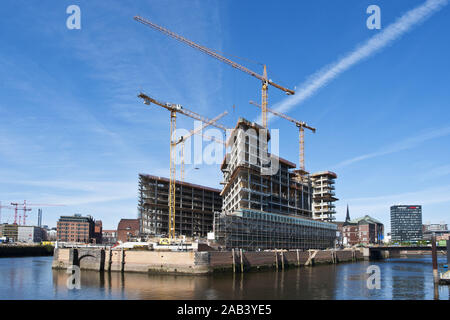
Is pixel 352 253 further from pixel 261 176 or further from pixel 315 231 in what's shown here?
pixel 261 176

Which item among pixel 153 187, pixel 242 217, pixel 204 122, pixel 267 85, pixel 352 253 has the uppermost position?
pixel 267 85

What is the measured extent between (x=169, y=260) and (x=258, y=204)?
6820cm

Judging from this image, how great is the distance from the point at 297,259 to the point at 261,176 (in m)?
41.2

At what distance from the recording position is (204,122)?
184000 millimetres

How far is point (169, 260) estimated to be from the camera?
315 ft

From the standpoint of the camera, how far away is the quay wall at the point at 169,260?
304 ft

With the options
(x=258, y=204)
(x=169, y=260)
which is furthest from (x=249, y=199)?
(x=169, y=260)

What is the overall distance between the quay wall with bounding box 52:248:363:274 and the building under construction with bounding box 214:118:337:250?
16.1 metres

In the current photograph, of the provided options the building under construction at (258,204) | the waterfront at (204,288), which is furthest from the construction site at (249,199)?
the waterfront at (204,288)

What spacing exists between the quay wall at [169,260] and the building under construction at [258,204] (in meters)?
16.1

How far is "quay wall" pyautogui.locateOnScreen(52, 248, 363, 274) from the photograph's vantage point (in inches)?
3647

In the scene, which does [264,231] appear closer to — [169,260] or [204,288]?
[169,260]
